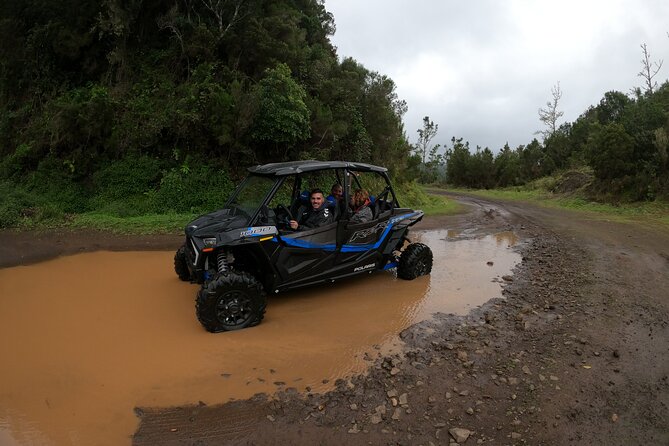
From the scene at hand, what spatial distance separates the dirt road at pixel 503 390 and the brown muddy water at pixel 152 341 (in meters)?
0.29

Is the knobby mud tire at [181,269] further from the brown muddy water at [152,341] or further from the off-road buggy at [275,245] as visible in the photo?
the brown muddy water at [152,341]

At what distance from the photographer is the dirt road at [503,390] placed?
3291 millimetres

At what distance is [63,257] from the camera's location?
8.53 meters

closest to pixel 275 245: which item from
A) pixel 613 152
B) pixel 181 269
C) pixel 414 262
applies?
pixel 181 269

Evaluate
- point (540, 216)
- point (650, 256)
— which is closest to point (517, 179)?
point (540, 216)

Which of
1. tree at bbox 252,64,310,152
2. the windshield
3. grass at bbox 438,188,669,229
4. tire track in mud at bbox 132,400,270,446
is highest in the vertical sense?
tree at bbox 252,64,310,152

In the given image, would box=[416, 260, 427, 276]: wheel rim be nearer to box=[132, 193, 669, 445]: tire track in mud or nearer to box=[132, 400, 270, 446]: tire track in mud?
box=[132, 193, 669, 445]: tire track in mud

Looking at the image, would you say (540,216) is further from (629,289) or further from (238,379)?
(238,379)

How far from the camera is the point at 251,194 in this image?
6.09 m

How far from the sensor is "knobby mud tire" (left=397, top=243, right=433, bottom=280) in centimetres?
714

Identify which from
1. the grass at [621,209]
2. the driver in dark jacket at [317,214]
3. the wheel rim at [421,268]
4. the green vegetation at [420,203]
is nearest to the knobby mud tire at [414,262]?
the wheel rim at [421,268]

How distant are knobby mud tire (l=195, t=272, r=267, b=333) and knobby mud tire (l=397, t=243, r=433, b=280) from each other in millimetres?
2789

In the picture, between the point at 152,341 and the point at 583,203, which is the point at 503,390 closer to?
the point at 152,341

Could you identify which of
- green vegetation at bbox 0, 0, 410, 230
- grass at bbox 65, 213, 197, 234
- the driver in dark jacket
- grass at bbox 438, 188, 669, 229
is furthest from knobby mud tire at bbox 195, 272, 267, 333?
grass at bbox 438, 188, 669, 229
